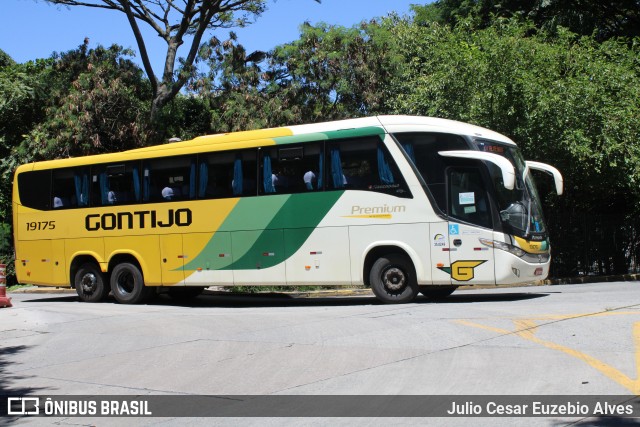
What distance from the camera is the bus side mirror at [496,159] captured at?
1354 cm

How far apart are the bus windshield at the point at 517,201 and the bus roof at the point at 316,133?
0.30m

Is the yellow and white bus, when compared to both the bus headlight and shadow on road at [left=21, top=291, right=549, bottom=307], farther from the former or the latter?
shadow on road at [left=21, top=291, right=549, bottom=307]

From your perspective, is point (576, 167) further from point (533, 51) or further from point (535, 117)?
point (533, 51)

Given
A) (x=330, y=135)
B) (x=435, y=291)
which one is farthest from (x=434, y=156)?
(x=435, y=291)

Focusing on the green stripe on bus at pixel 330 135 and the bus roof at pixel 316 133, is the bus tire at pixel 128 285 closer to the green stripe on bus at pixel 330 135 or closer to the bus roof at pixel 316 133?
the bus roof at pixel 316 133

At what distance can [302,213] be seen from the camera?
15.9 m

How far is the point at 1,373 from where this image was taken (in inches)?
378

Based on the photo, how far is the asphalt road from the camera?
7590mm

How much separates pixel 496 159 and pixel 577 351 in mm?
5898

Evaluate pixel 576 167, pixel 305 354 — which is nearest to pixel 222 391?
pixel 305 354

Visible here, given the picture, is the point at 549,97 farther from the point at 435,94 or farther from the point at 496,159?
the point at 496,159

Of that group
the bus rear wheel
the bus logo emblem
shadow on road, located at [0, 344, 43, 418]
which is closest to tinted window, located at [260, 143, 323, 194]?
the bus logo emblem

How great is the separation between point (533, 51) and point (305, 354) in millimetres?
15831

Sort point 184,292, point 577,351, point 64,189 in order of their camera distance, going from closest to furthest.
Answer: point 577,351, point 64,189, point 184,292
